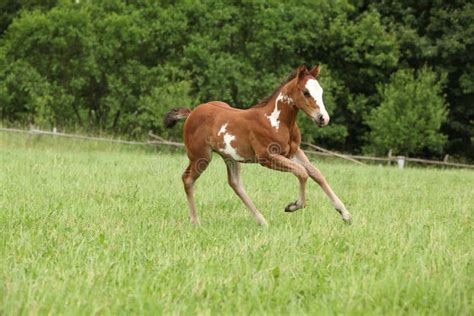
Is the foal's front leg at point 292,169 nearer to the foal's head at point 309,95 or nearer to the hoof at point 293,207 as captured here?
the hoof at point 293,207

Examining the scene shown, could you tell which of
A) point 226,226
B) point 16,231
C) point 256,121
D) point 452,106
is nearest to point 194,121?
point 256,121

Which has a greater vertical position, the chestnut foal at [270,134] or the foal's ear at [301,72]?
the foal's ear at [301,72]

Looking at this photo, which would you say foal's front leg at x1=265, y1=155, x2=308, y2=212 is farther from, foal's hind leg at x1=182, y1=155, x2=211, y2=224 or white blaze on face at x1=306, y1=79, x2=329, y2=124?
foal's hind leg at x1=182, y1=155, x2=211, y2=224

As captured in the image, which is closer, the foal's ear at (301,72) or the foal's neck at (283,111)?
the foal's ear at (301,72)

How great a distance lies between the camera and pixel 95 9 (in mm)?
34156

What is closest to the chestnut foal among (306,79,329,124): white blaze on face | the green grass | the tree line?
(306,79,329,124): white blaze on face

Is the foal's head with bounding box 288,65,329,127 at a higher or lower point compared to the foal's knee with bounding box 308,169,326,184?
higher

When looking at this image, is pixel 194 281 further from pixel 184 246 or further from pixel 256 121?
pixel 256 121

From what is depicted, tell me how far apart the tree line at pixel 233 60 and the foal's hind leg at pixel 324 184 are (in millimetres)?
23563

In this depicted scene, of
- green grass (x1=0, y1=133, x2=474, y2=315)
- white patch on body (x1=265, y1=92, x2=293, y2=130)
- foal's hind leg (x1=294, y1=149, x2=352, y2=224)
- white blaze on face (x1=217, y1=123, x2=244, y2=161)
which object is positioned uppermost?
white patch on body (x1=265, y1=92, x2=293, y2=130)

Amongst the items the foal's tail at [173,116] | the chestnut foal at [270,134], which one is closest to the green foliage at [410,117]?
the foal's tail at [173,116]

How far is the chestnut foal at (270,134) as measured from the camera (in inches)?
260

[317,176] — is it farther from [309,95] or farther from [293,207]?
[309,95]

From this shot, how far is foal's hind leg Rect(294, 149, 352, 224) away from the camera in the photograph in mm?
6597
